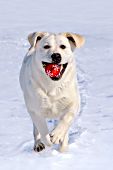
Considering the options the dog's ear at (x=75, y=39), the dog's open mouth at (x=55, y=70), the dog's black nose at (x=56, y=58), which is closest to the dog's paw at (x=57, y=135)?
the dog's open mouth at (x=55, y=70)

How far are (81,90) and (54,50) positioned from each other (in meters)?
3.45

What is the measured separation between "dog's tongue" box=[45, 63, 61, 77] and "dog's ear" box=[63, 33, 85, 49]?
1.40 ft

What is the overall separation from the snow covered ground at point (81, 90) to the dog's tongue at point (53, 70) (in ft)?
2.69

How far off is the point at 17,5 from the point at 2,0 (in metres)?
1.92

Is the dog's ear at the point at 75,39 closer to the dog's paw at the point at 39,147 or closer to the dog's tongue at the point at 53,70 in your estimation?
the dog's tongue at the point at 53,70

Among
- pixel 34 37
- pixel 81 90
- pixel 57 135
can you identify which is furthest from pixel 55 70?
pixel 81 90

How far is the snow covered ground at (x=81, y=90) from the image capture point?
5.86 metres

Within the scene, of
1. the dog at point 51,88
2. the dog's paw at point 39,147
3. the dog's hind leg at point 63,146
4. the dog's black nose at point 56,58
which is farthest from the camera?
the dog's paw at point 39,147

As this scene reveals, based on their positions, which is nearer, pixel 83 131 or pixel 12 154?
pixel 12 154

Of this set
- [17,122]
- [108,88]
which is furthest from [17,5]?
[17,122]

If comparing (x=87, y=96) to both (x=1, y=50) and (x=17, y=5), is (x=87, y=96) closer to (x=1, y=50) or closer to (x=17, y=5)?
(x=1, y=50)

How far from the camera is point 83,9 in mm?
20219

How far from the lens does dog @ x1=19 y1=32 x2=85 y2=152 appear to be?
5957 mm

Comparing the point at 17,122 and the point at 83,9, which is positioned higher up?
the point at 17,122
